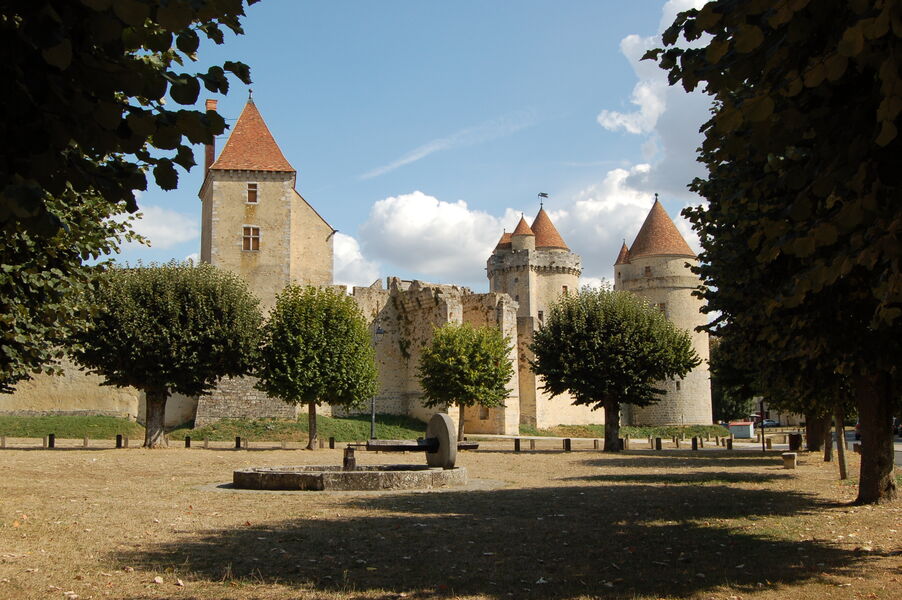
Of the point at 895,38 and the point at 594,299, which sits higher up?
the point at 594,299

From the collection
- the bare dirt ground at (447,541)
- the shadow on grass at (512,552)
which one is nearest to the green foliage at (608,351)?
the bare dirt ground at (447,541)

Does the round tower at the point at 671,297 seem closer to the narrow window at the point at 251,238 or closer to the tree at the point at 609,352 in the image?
the tree at the point at 609,352

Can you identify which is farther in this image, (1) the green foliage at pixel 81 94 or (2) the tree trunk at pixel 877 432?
(2) the tree trunk at pixel 877 432

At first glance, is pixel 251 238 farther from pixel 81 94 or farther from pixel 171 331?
pixel 81 94

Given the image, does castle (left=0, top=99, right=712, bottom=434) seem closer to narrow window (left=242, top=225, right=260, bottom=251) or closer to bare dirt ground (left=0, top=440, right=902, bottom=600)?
narrow window (left=242, top=225, right=260, bottom=251)

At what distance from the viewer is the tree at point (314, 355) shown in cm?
2986

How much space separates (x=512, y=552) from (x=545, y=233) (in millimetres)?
60007

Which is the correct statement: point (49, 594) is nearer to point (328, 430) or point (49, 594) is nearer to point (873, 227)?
point (873, 227)

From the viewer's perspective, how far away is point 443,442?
55.2 feet

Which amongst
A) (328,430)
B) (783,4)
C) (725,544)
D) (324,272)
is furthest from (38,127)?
(324,272)

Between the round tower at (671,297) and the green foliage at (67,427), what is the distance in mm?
34896

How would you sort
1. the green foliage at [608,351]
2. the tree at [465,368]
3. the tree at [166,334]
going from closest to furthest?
the tree at [166,334] → the green foliage at [608,351] → the tree at [465,368]

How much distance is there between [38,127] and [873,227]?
3560mm

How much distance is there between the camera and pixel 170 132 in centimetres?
320
